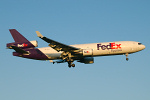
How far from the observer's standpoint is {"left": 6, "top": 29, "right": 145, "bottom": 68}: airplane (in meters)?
63.4

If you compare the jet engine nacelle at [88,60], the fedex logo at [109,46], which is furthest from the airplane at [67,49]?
the jet engine nacelle at [88,60]

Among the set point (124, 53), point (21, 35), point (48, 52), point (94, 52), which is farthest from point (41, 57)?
point (124, 53)

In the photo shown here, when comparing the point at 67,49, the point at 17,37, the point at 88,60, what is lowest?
the point at 88,60

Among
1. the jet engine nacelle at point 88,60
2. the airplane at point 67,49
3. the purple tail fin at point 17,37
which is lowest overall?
the jet engine nacelle at point 88,60

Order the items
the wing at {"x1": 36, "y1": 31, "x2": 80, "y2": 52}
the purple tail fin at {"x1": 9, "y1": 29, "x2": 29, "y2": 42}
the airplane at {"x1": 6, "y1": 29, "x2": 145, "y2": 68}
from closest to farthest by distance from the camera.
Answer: the wing at {"x1": 36, "y1": 31, "x2": 80, "y2": 52}, the airplane at {"x1": 6, "y1": 29, "x2": 145, "y2": 68}, the purple tail fin at {"x1": 9, "y1": 29, "x2": 29, "y2": 42}

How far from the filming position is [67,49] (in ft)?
208

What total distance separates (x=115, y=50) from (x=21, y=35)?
63.9 feet

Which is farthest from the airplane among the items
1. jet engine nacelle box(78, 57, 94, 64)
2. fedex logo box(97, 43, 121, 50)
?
jet engine nacelle box(78, 57, 94, 64)

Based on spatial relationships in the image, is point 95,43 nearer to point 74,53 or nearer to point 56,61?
point 74,53

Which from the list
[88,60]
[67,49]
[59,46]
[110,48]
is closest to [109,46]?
[110,48]

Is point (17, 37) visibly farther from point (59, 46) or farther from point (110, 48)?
point (110, 48)

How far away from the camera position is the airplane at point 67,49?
208ft

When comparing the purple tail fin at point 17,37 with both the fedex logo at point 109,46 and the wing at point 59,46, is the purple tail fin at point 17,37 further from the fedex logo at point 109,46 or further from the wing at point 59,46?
the fedex logo at point 109,46

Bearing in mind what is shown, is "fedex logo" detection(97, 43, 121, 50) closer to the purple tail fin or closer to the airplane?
the airplane
